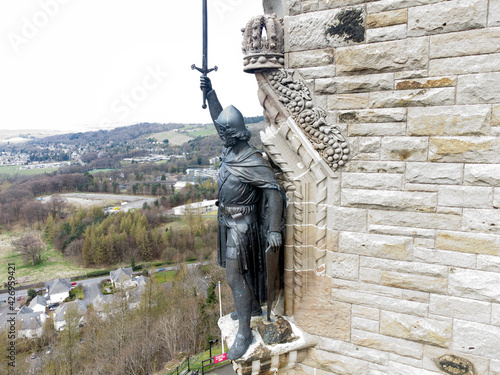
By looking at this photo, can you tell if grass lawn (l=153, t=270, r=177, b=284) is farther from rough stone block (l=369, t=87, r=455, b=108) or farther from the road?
rough stone block (l=369, t=87, r=455, b=108)

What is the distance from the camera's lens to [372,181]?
157 inches

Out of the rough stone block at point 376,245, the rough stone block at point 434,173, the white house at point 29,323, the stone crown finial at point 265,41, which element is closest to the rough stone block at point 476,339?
the rough stone block at point 376,245

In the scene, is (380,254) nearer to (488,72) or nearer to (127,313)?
(488,72)

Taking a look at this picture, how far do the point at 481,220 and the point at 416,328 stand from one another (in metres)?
1.40

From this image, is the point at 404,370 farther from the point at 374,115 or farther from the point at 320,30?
the point at 320,30

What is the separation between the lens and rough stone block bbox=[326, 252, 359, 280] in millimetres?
4207

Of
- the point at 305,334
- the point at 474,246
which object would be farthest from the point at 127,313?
the point at 474,246

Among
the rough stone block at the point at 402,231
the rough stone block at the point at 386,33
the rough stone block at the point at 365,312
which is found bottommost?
the rough stone block at the point at 365,312

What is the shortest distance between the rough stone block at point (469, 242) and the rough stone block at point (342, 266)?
930 millimetres

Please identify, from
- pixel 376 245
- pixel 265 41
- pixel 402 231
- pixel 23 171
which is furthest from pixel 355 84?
pixel 23 171

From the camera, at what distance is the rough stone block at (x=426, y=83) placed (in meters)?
3.59

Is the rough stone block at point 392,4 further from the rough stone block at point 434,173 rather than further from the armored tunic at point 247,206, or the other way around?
the armored tunic at point 247,206

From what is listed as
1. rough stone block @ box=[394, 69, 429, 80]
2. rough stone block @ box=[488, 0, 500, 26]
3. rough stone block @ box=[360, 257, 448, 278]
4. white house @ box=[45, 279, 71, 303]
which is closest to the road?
white house @ box=[45, 279, 71, 303]

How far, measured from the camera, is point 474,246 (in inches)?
144
